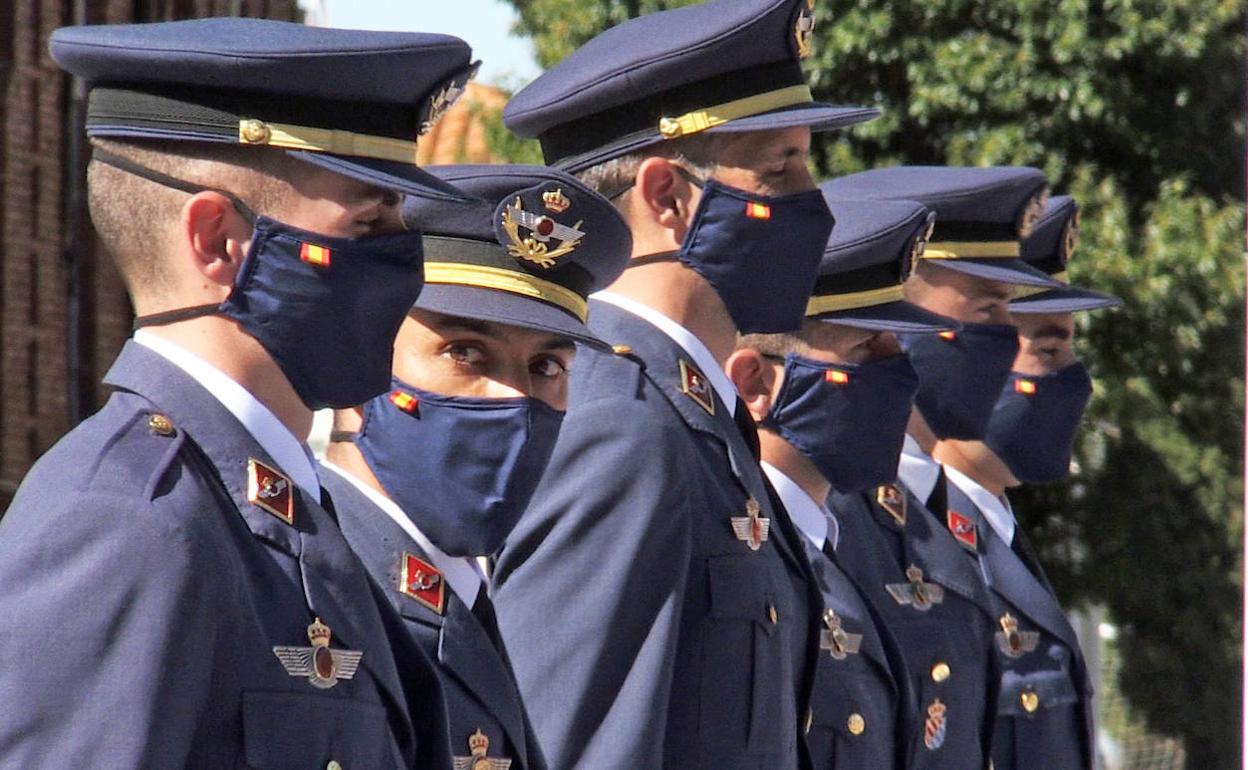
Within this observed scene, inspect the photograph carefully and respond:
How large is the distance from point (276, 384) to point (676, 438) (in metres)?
1.14

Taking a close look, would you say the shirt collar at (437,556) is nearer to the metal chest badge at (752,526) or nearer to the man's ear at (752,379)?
the metal chest badge at (752,526)

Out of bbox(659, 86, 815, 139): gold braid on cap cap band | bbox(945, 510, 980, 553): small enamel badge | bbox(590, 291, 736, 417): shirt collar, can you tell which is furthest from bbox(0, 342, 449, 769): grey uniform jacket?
bbox(945, 510, 980, 553): small enamel badge

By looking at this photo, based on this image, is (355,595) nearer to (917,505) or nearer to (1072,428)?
(917,505)

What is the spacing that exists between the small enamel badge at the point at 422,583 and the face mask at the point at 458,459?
0.06 metres

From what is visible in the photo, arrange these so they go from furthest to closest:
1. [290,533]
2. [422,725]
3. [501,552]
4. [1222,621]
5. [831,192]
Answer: [1222,621]
[831,192]
[501,552]
[422,725]
[290,533]

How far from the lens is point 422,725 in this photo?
112 inches

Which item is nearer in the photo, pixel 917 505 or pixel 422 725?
pixel 422 725

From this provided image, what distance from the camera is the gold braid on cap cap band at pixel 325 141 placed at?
2730 millimetres

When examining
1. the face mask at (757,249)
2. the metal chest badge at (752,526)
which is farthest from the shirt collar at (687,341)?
the metal chest badge at (752,526)

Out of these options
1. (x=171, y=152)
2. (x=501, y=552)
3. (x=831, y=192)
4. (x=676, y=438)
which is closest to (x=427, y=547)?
(x=501, y=552)

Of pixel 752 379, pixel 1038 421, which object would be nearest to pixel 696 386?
pixel 752 379

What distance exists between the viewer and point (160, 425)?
258 centimetres

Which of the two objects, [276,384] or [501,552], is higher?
[276,384]

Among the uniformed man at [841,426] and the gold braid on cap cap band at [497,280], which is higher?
the gold braid on cap cap band at [497,280]
